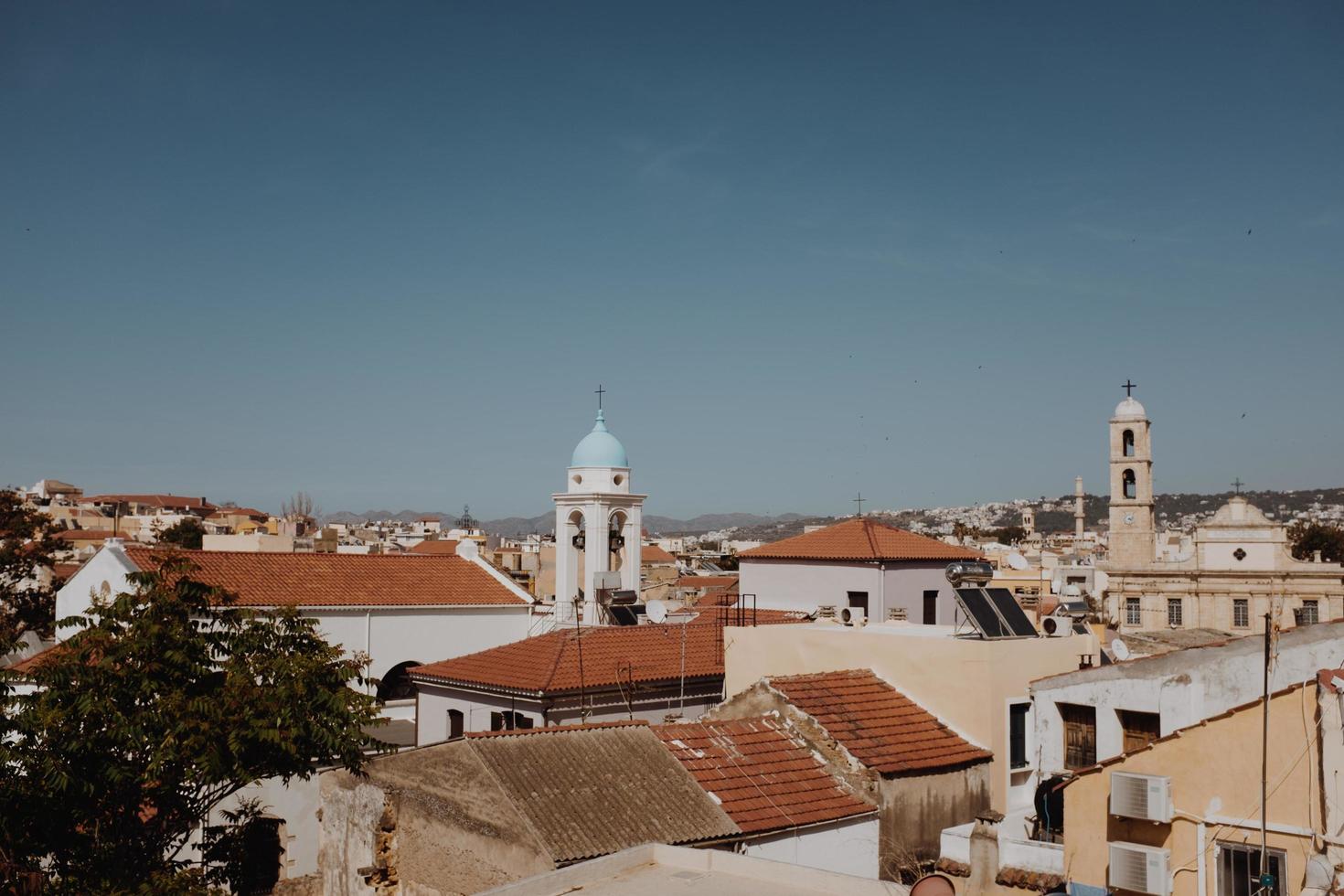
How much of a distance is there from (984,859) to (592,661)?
34.3 ft

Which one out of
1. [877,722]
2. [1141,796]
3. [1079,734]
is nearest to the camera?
[1141,796]

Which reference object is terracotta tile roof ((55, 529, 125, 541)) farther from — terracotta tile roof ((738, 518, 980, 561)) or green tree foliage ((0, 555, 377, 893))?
green tree foliage ((0, 555, 377, 893))

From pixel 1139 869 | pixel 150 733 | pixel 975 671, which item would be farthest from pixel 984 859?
pixel 150 733

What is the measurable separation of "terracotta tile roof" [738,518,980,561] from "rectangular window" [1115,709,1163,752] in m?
12.2

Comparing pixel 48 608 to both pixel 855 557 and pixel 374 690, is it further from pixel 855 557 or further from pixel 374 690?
pixel 855 557

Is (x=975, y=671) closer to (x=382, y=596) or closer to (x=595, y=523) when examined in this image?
(x=595, y=523)

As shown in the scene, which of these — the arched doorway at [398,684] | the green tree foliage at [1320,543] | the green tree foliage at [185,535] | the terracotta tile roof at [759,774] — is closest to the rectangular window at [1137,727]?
the terracotta tile roof at [759,774]

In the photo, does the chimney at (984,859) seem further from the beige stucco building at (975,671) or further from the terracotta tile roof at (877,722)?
the beige stucco building at (975,671)

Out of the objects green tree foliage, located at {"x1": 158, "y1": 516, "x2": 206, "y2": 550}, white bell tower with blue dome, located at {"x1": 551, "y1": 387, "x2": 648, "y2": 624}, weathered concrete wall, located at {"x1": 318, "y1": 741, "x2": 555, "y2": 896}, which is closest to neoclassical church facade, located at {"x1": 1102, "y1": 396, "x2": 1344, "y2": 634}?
white bell tower with blue dome, located at {"x1": 551, "y1": 387, "x2": 648, "y2": 624}

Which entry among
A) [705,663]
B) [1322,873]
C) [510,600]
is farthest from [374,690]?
[1322,873]

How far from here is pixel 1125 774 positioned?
11.1 meters

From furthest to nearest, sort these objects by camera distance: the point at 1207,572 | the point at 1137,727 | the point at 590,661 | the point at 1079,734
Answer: the point at 1207,572
the point at 590,661
the point at 1079,734
the point at 1137,727

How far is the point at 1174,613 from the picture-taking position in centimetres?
5666

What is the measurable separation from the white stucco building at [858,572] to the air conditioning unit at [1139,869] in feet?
47.8
